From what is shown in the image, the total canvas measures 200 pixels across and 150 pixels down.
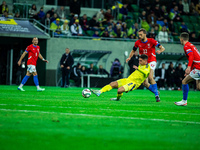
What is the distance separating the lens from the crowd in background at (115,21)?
29.0 meters

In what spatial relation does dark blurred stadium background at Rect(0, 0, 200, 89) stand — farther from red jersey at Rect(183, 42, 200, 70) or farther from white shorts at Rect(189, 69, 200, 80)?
white shorts at Rect(189, 69, 200, 80)

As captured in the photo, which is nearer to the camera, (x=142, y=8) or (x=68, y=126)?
(x=68, y=126)

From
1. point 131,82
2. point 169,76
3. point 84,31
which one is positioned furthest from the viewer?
point 84,31

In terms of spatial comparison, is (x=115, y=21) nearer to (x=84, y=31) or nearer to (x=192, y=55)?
(x=84, y=31)

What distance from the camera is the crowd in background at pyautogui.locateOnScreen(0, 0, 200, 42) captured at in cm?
2905

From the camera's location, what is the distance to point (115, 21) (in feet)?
107

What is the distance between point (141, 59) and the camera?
1170 cm

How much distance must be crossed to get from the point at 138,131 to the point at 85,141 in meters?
1.20

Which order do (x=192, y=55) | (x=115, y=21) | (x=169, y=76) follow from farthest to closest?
(x=115, y=21), (x=169, y=76), (x=192, y=55)

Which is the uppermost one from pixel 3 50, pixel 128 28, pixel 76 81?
pixel 128 28

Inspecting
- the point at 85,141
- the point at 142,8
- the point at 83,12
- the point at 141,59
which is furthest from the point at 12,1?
the point at 85,141

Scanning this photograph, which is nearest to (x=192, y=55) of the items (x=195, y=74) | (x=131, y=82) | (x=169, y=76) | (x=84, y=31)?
(x=195, y=74)

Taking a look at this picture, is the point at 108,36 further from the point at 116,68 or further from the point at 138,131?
the point at 138,131

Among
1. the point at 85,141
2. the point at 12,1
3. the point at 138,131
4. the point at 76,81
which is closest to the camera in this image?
the point at 85,141
